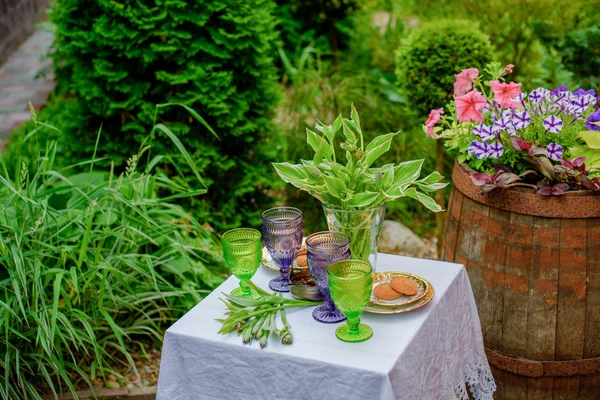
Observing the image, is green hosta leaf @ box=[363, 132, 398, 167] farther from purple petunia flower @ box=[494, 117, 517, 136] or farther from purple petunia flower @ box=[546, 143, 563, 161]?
purple petunia flower @ box=[546, 143, 563, 161]

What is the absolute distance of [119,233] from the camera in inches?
107

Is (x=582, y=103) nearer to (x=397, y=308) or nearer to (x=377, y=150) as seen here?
(x=377, y=150)

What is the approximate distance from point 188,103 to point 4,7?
446 cm

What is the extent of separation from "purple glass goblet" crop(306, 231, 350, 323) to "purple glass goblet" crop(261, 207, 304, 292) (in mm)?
97

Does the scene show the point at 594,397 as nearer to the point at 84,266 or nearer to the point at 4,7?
the point at 84,266

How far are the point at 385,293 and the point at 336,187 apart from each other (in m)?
0.34

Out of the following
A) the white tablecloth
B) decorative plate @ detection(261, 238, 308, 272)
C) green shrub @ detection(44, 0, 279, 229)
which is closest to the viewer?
the white tablecloth

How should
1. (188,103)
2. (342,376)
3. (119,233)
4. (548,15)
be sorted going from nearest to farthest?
(342,376), (119,233), (188,103), (548,15)

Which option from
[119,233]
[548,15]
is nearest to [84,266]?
[119,233]

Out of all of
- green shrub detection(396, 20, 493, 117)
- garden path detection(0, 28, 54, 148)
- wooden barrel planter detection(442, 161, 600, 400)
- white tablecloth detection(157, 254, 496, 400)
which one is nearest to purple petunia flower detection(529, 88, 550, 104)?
wooden barrel planter detection(442, 161, 600, 400)

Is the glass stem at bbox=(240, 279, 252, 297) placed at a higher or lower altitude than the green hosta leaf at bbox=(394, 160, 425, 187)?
lower

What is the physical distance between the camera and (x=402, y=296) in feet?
6.20

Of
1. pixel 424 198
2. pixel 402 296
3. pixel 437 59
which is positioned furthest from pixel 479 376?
pixel 437 59

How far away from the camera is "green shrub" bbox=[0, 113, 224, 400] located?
8.00 ft
